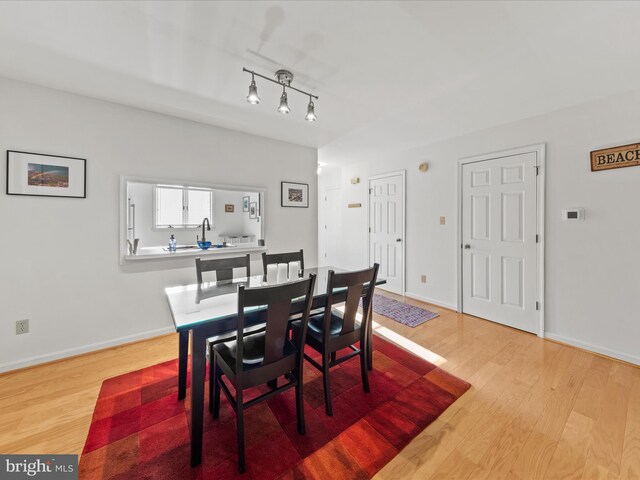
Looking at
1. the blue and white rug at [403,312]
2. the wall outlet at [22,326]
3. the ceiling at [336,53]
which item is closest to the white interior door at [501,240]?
the blue and white rug at [403,312]

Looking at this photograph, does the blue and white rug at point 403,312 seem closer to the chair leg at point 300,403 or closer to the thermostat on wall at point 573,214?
the thermostat on wall at point 573,214

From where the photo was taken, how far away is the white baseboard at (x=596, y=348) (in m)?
2.34

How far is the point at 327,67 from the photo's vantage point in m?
2.00

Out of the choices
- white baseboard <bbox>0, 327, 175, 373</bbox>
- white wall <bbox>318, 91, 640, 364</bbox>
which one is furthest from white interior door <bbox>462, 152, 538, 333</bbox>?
white baseboard <bbox>0, 327, 175, 373</bbox>

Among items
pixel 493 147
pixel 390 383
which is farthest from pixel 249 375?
pixel 493 147

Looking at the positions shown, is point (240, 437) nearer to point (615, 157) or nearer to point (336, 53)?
point (336, 53)

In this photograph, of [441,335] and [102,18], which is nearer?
[102,18]

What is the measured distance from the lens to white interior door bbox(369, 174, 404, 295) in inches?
172

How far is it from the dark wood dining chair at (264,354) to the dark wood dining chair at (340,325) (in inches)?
8.2

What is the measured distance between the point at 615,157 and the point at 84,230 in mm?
4902

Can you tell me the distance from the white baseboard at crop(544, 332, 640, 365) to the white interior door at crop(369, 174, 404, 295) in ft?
6.37

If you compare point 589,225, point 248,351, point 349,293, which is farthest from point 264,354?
point 589,225

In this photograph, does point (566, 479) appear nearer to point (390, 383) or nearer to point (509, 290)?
point (390, 383)

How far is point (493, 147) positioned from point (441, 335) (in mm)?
2323
